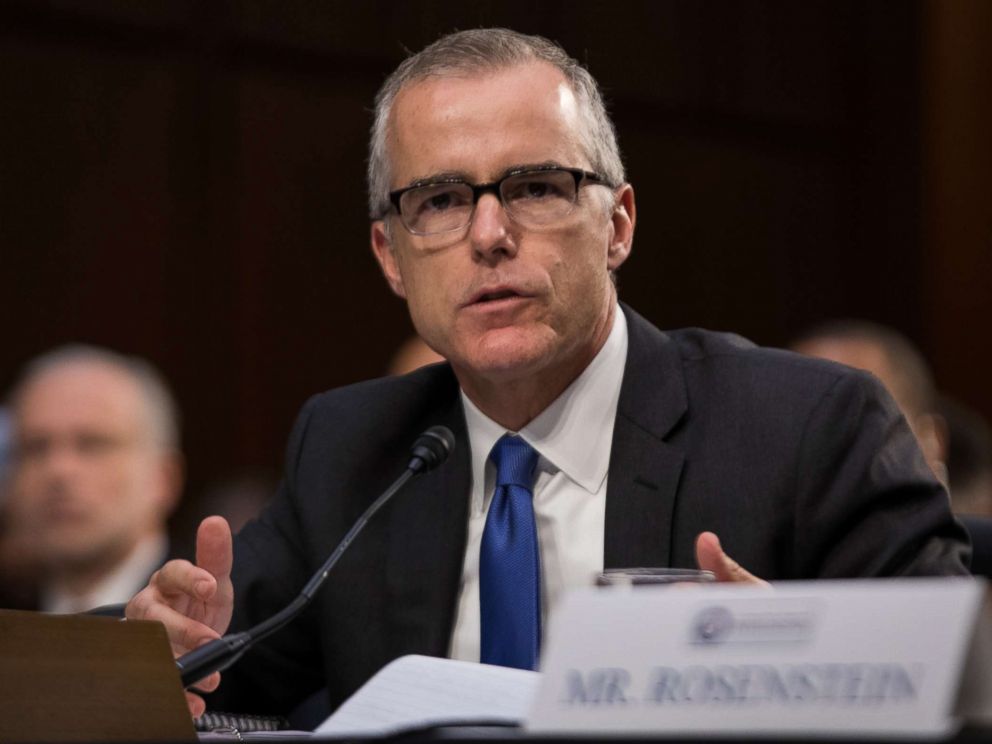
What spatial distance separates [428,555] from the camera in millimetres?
1988

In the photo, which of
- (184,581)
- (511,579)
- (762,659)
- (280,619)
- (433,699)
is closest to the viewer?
(762,659)

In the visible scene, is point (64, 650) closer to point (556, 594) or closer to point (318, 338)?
point (556, 594)

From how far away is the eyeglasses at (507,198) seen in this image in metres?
1.96

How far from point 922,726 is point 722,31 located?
4975 mm

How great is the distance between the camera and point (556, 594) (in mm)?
1906

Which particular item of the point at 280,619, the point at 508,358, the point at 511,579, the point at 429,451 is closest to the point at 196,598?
the point at 280,619

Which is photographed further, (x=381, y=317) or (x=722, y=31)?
(x=722, y=31)

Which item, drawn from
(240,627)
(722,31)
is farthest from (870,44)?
(240,627)

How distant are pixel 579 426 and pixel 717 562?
699mm

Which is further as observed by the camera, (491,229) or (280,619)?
(491,229)

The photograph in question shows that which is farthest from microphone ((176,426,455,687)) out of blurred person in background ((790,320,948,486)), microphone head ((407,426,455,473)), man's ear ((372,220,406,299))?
blurred person in background ((790,320,948,486))

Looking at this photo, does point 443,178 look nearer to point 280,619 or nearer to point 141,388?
point 280,619

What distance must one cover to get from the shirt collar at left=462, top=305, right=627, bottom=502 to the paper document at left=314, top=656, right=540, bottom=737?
2.09 feet

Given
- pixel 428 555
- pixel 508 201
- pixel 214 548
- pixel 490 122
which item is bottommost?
pixel 428 555
